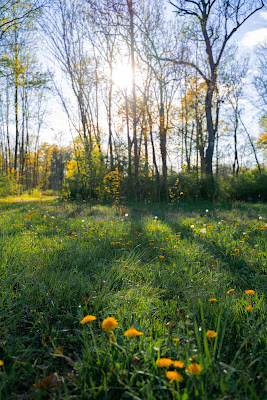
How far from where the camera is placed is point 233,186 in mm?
12195

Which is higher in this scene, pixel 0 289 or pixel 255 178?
pixel 255 178

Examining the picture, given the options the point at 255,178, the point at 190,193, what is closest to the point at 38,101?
the point at 190,193

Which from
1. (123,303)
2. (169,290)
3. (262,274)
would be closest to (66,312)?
(123,303)

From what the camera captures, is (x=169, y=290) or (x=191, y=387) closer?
(x=191, y=387)

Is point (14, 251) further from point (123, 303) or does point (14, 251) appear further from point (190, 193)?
point (190, 193)

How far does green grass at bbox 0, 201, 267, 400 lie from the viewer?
119 centimetres

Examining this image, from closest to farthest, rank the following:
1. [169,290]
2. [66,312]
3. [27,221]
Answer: [66,312], [169,290], [27,221]

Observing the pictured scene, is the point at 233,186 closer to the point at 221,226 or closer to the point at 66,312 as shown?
the point at 221,226

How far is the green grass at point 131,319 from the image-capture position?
3.90 ft

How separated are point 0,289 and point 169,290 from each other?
1357 millimetres

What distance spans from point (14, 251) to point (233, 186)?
11.3 metres

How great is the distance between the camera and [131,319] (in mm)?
1719

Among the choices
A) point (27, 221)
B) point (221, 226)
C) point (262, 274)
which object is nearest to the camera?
point (262, 274)

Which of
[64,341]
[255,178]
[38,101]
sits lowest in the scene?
[64,341]
